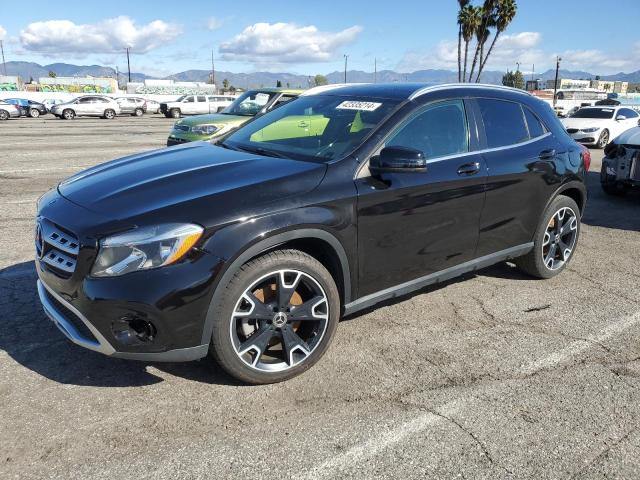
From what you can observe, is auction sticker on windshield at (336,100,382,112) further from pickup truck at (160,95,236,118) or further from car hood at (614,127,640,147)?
pickup truck at (160,95,236,118)

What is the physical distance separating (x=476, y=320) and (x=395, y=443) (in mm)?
1741

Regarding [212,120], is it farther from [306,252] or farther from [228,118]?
[306,252]

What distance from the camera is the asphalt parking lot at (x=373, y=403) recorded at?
253 cm

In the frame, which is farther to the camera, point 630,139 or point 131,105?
point 131,105

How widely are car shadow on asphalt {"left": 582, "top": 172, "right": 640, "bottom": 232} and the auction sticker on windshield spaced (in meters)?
4.87

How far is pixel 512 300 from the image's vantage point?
4.56m

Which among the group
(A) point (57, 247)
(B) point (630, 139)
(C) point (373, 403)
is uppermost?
(B) point (630, 139)

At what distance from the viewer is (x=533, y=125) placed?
4.68 metres

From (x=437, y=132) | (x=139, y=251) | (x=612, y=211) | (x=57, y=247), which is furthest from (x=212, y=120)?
(x=139, y=251)

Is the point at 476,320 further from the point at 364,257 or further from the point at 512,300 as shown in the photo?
the point at 364,257

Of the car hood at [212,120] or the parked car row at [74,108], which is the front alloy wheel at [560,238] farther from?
the parked car row at [74,108]

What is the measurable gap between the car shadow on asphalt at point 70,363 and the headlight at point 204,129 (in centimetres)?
755

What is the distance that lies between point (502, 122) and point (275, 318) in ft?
8.52

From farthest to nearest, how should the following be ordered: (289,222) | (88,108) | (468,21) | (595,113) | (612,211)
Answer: (468,21) < (88,108) < (595,113) < (612,211) < (289,222)
